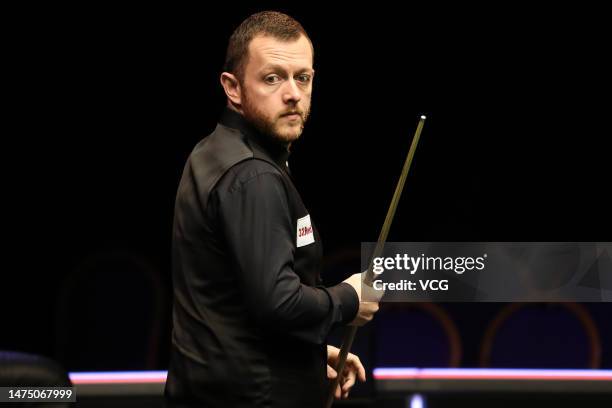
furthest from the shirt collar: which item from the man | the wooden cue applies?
the wooden cue

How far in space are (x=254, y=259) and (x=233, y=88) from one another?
438 mm

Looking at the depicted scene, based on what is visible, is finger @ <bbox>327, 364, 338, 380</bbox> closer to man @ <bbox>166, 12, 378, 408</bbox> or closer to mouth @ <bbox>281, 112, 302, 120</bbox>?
man @ <bbox>166, 12, 378, 408</bbox>

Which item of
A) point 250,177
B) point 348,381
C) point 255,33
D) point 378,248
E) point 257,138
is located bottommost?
point 348,381

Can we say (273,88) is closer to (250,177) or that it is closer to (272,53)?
(272,53)

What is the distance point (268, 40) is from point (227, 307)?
559 mm

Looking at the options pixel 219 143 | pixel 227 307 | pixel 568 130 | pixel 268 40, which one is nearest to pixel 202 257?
pixel 227 307

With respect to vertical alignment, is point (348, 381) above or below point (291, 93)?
below

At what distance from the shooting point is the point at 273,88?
195 cm

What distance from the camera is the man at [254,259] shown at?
1.76 m

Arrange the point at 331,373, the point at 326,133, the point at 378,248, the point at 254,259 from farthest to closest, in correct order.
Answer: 1. the point at 326,133
2. the point at 331,373
3. the point at 378,248
4. the point at 254,259

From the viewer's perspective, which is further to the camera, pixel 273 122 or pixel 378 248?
pixel 378 248

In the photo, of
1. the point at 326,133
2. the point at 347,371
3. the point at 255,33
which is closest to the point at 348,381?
the point at 347,371

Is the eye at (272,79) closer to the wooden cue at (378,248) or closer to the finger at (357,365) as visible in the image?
the wooden cue at (378,248)

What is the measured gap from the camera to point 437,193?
441 cm
